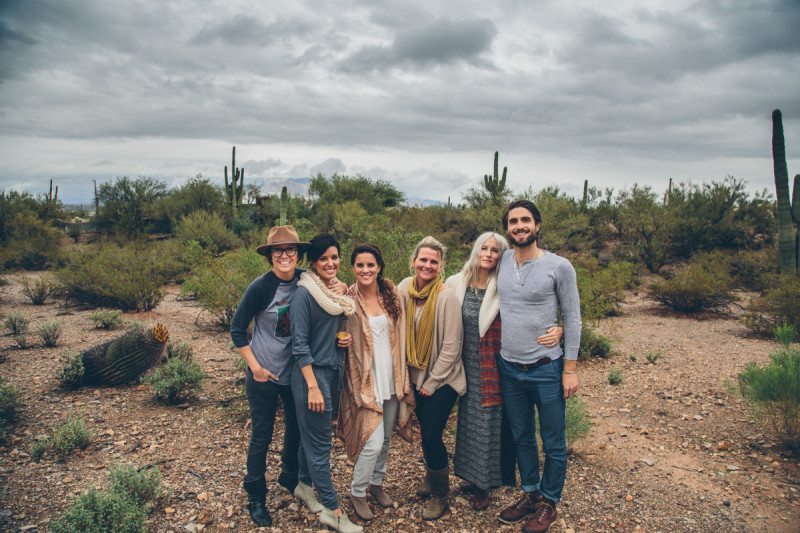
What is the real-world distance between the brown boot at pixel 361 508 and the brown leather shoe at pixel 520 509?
90cm

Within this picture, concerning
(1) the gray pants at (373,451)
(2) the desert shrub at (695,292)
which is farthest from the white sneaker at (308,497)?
(2) the desert shrub at (695,292)

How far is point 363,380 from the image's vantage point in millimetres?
3406

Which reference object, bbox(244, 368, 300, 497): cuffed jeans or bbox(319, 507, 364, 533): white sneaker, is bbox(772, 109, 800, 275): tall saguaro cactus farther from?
bbox(244, 368, 300, 497): cuffed jeans

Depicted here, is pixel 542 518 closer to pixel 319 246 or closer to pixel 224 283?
pixel 319 246

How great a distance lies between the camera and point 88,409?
5.36 metres

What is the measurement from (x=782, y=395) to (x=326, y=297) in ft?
14.0

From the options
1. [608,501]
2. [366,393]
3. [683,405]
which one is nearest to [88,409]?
[366,393]

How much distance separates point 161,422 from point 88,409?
886 mm

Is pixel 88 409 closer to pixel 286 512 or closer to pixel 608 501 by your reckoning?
pixel 286 512

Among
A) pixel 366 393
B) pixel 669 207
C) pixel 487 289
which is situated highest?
pixel 669 207

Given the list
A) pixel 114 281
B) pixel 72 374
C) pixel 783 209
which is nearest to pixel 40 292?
pixel 114 281

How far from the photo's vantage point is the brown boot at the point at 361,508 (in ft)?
11.5

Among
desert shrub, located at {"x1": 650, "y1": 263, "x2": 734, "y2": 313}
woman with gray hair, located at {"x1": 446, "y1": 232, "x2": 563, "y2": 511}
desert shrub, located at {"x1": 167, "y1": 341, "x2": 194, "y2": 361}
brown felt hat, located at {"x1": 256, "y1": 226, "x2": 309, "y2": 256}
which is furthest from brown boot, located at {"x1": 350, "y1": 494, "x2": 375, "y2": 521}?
desert shrub, located at {"x1": 650, "y1": 263, "x2": 734, "y2": 313}

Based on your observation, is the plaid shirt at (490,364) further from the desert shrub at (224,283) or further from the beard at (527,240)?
the desert shrub at (224,283)
